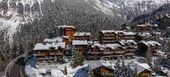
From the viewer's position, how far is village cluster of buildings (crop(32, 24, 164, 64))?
101 metres

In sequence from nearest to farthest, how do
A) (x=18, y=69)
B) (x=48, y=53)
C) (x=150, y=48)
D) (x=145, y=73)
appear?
(x=145, y=73) < (x=18, y=69) < (x=48, y=53) < (x=150, y=48)

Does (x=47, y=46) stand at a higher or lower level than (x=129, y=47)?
higher

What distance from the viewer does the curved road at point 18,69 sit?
3593 inches

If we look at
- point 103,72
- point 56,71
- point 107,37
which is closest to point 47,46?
point 56,71

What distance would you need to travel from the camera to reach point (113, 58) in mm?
106812

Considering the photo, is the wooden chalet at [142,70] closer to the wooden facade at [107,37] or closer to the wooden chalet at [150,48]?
the wooden chalet at [150,48]

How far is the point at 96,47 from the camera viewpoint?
105 meters

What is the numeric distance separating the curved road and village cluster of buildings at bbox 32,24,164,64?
6.17 meters

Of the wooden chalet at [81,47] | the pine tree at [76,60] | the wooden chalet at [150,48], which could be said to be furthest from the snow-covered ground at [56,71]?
the wooden chalet at [150,48]

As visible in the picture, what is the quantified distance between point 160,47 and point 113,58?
76.1 feet

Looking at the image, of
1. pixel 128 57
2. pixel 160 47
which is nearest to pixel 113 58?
pixel 128 57

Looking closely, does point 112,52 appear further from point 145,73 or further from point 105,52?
point 145,73

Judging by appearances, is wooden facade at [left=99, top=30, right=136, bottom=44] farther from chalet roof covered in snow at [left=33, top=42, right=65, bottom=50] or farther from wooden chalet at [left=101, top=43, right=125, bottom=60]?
chalet roof covered in snow at [left=33, top=42, right=65, bottom=50]

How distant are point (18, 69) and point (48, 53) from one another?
11.4 m
